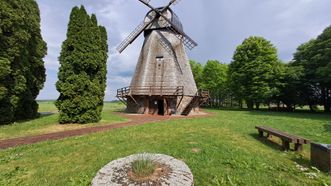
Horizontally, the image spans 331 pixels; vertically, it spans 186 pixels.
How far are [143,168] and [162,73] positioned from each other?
62.1 ft

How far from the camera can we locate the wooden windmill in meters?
22.0

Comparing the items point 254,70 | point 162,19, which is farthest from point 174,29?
point 254,70

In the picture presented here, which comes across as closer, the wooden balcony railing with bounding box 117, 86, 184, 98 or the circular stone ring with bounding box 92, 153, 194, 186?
the circular stone ring with bounding box 92, 153, 194, 186

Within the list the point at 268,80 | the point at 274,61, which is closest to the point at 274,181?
the point at 268,80

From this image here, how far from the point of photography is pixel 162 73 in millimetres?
22562

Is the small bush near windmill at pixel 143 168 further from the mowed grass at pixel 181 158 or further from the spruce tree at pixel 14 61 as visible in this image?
the spruce tree at pixel 14 61

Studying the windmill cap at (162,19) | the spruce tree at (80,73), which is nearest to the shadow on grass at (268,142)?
the spruce tree at (80,73)

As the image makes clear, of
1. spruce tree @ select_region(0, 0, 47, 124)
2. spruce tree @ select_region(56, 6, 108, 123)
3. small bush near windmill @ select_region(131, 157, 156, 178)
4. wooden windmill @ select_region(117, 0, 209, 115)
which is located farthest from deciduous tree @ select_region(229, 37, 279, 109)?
small bush near windmill @ select_region(131, 157, 156, 178)

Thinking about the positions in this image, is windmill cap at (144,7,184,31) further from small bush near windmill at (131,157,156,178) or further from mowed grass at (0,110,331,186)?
small bush near windmill at (131,157,156,178)

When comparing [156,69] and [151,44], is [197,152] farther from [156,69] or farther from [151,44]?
[151,44]

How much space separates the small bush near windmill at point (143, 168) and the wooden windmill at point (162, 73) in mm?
17011

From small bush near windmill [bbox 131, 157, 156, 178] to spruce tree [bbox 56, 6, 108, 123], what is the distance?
36.3 ft

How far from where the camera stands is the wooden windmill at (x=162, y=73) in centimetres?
2202

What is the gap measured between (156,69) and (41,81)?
11130 mm
